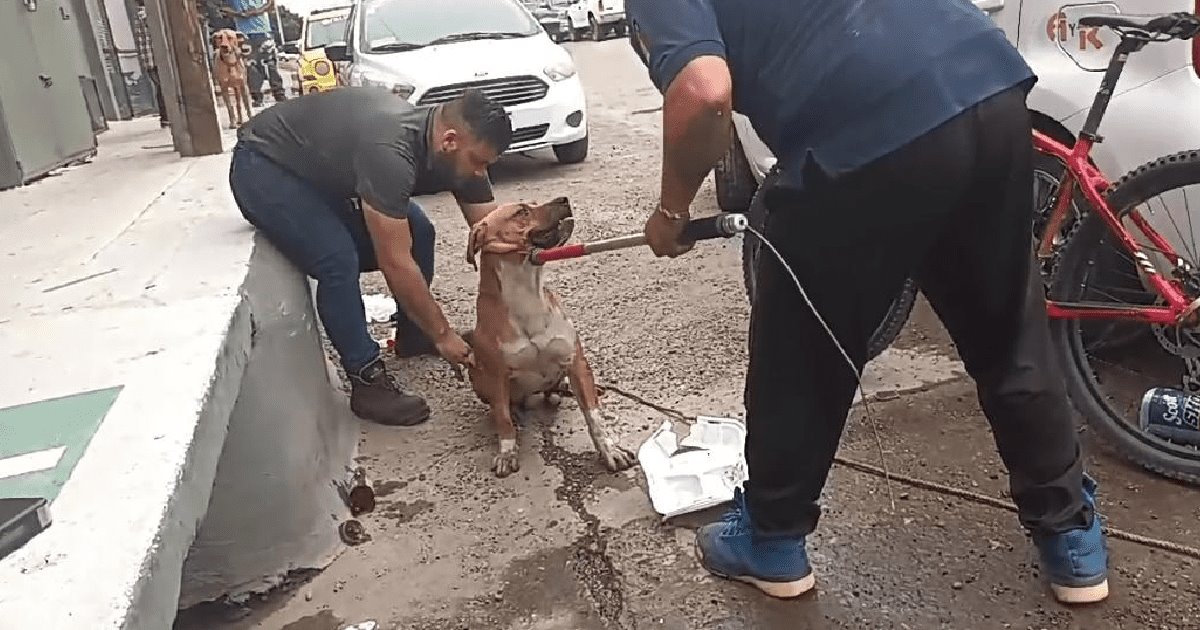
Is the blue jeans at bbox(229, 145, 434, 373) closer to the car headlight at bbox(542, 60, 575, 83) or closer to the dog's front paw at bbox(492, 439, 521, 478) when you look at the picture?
the dog's front paw at bbox(492, 439, 521, 478)

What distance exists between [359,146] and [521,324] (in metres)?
0.86

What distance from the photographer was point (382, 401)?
3822 millimetres

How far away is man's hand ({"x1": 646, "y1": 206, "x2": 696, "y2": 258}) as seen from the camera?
7.21 ft

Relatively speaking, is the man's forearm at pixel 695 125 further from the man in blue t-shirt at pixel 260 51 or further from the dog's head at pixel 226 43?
the man in blue t-shirt at pixel 260 51

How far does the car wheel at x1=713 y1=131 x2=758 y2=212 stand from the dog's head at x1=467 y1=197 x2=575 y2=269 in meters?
2.59

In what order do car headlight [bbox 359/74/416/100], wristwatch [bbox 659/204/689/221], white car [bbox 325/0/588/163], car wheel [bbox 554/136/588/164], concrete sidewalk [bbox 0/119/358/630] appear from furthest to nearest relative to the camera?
car wheel [bbox 554/136/588/164]
white car [bbox 325/0/588/163]
car headlight [bbox 359/74/416/100]
wristwatch [bbox 659/204/689/221]
concrete sidewalk [bbox 0/119/358/630]

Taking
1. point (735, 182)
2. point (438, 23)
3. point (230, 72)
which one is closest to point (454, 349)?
point (735, 182)

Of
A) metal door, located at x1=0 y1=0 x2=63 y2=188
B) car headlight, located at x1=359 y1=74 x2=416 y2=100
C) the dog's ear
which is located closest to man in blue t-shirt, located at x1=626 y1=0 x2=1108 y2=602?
the dog's ear

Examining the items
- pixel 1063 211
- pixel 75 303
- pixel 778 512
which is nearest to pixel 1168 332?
pixel 1063 211

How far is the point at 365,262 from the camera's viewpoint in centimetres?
407

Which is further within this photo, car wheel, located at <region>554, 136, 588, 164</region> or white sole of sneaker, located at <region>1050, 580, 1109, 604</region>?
car wheel, located at <region>554, 136, 588, 164</region>

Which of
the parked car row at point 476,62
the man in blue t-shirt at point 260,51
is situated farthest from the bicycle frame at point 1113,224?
the man in blue t-shirt at point 260,51

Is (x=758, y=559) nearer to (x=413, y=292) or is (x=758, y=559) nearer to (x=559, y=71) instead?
(x=413, y=292)

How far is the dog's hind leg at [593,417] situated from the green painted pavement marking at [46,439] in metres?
1.47
